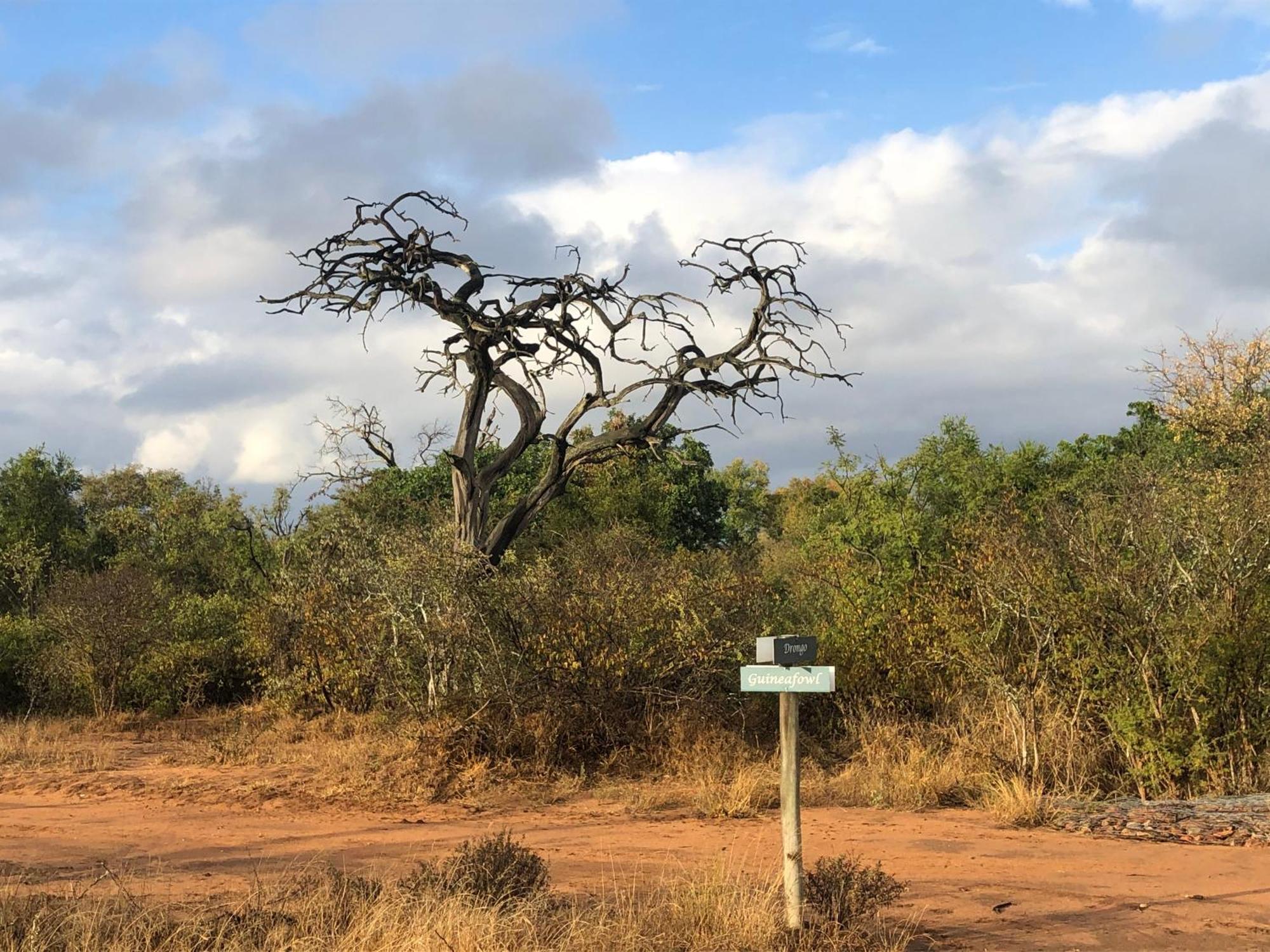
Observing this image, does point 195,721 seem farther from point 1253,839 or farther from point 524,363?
point 1253,839

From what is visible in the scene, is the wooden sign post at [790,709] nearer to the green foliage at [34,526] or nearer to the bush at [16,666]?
the bush at [16,666]

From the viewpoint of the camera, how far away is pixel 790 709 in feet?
19.5

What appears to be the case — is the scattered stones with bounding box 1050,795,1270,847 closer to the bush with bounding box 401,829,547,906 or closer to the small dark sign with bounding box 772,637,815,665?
the small dark sign with bounding box 772,637,815,665

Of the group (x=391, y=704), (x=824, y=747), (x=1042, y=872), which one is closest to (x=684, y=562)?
(x=824, y=747)

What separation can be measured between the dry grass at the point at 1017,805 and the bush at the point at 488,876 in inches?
195

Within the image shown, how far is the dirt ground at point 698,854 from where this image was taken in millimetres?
7031

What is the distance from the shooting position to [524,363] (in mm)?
15578

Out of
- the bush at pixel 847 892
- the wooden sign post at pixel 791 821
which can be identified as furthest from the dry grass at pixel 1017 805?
the wooden sign post at pixel 791 821

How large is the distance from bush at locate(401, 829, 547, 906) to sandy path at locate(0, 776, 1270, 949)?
96cm

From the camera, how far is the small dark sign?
5.83 meters

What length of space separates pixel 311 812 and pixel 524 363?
22.0 feet

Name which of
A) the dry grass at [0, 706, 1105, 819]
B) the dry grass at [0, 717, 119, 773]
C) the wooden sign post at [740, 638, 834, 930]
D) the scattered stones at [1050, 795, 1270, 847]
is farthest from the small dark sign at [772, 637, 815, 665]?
the dry grass at [0, 717, 119, 773]

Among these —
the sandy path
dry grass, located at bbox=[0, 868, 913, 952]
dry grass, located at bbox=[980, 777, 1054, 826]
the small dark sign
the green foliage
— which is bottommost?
the sandy path

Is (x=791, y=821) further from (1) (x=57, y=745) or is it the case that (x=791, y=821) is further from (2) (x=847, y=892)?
(1) (x=57, y=745)
